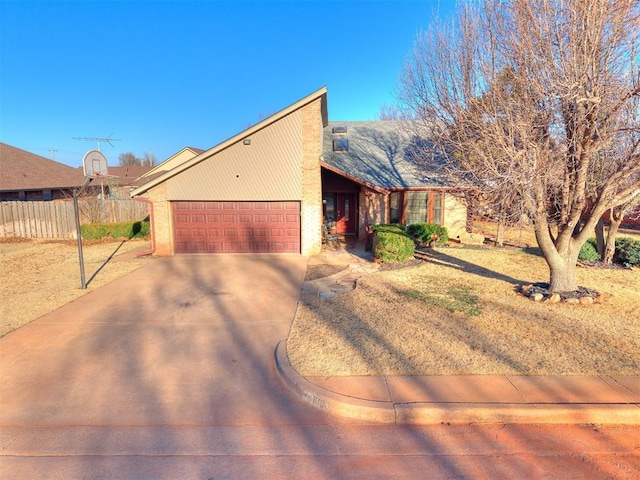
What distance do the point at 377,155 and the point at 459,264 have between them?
304 inches

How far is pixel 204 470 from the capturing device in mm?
3047

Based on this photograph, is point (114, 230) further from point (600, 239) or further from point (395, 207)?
point (600, 239)

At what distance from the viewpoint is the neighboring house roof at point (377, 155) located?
581 inches

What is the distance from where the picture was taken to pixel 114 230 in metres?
17.0

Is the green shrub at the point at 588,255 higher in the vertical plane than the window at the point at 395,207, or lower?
lower

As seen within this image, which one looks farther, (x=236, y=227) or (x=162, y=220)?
(x=236, y=227)

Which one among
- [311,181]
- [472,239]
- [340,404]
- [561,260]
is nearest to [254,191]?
[311,181]

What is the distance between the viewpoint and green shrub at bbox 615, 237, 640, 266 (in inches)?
395

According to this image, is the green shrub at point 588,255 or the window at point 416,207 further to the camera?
the window at point 416,207

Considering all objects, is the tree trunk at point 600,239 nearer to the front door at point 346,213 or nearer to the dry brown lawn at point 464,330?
the dry brown lawn at point 464,330

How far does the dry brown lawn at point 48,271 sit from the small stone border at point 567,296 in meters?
10.2

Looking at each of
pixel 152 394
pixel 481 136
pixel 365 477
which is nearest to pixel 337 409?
pixel 365 477

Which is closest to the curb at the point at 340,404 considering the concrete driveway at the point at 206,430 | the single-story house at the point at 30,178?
the concrete driveway at the point at 206,430

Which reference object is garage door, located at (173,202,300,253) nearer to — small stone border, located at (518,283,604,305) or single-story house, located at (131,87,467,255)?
single-story house, located at (131,87,467,255)
